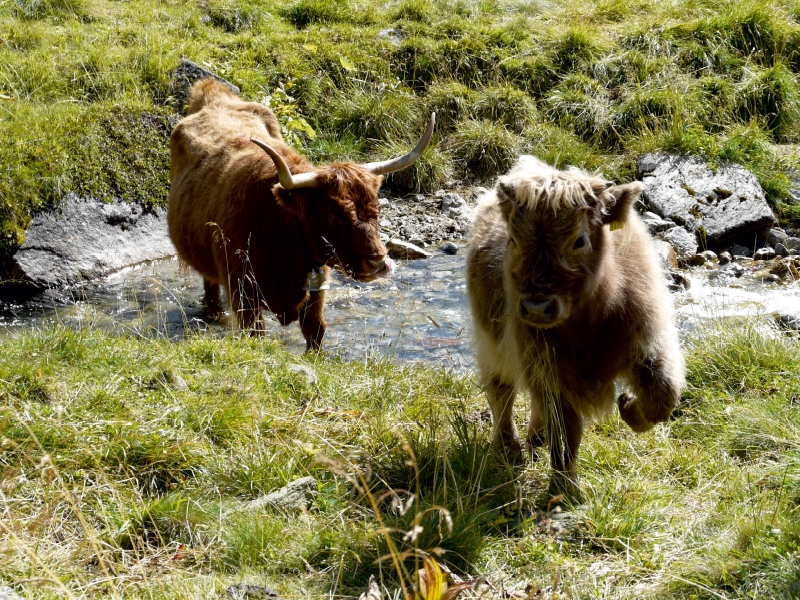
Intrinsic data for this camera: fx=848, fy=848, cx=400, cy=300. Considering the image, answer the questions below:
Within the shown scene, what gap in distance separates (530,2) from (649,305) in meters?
12.7

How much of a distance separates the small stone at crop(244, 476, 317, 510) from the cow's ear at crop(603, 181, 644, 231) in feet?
6.15

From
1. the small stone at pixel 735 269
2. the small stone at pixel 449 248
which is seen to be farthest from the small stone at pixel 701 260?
the small stone at pixel 449 248

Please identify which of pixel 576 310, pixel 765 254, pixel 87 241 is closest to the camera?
pixel 576 310

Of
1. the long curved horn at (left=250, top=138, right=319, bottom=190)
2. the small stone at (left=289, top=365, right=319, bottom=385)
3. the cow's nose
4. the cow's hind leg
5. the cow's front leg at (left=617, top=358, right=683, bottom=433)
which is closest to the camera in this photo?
the cow's nose

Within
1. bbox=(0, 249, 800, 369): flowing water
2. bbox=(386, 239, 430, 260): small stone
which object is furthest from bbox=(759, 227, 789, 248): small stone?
bbox=(386, 239, 430, 260): small stone

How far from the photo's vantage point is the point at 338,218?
6.62m

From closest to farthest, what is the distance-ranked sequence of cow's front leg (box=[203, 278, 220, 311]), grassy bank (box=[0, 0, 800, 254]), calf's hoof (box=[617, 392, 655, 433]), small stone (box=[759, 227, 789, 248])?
calf's hoof (box=[617, 392, 655, 433])
cow's front leg (box=[203, 278, 220, 311])
small stone (box=[759, 227, 789, 248])
grassy bank (box=[0, 0, 800, 254])

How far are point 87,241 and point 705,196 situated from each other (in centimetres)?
730

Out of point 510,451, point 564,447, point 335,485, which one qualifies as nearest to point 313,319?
point 510,451

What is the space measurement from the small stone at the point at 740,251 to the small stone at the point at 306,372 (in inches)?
251

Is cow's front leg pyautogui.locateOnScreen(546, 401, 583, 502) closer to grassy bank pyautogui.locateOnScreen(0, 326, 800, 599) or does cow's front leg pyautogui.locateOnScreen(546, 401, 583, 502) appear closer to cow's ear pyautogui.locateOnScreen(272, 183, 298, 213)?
grassy bank pyautogui.locateOnScreen(0, 326, 800, 599)

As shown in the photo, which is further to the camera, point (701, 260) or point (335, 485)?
point (701, 260)

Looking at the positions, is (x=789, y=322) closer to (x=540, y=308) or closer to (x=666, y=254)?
(x=666, y=254)

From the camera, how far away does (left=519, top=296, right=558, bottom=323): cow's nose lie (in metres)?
3.73
